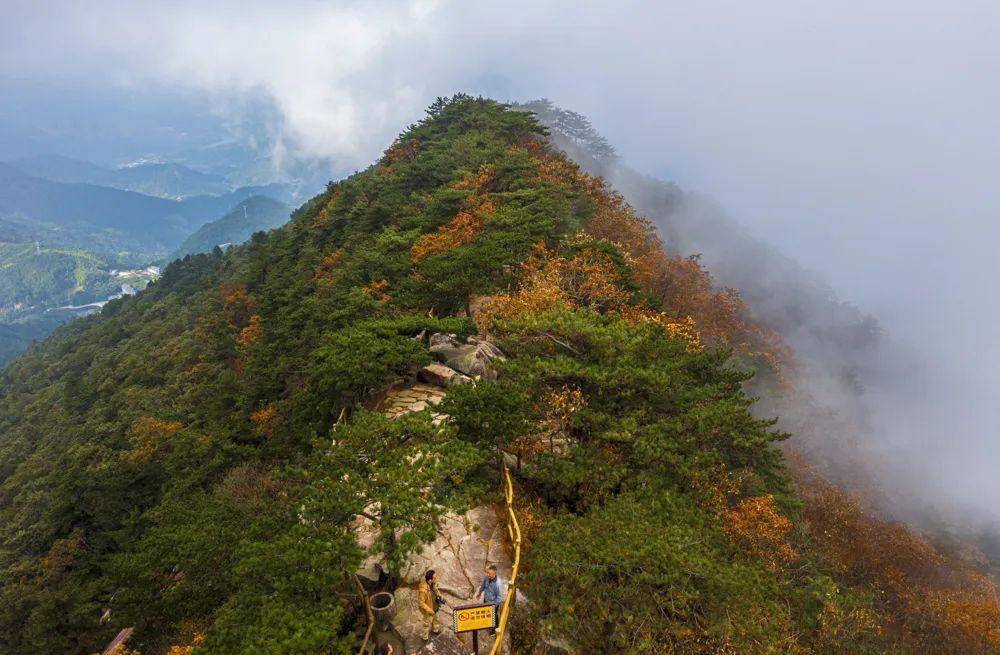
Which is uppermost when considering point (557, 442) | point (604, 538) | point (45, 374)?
point (604, 538)

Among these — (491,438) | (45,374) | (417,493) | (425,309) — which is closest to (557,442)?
(491,438)

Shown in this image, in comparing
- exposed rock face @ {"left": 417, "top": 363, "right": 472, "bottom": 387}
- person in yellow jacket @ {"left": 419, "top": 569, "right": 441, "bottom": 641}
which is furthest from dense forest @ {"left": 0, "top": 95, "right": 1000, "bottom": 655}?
person in yellow jacket @ {"left": 419, "top": 569, "right": 441, "bottom": 641}

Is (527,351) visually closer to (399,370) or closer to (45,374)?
(399,370)

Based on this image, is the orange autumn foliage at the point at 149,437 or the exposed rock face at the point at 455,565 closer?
the exposed rock face at the point at 455,565

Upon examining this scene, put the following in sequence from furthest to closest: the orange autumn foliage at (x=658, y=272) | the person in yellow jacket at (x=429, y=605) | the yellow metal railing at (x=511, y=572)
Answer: the orange autumn foliage at (x=658, y=272) < the person in yellow jacket at (x=429, y=605) < the yellow metal railing at (x=511, y=572)

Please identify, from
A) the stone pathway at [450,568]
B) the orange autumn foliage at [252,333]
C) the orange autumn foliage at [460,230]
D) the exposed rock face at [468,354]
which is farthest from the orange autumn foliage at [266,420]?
the stone pathway at [450,568]

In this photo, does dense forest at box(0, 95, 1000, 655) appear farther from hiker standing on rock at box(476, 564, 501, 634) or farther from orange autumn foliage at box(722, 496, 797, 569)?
hiker standing on rock at box(476, 564, 501, 634)

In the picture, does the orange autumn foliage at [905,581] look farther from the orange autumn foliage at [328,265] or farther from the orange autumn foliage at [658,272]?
the orange autumn foliage at [328,265]
